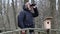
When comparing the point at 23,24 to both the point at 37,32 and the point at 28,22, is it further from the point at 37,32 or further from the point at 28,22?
the point at 37,32

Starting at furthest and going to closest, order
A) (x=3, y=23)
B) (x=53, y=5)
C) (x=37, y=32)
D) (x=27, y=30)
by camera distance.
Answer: (x=3, y=23) → (x=53, y=5) → (x=37, y=32) → (x=27, y=30)

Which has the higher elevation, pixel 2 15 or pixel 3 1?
pixel 3 1

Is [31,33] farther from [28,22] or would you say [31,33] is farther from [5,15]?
[5,15]

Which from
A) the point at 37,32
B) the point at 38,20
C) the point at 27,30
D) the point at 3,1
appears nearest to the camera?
the point at 27,30

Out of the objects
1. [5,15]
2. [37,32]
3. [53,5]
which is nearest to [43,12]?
[5,15]

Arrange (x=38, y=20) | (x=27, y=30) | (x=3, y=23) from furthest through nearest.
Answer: (x=3, y=23)
(x=38, y=20)
(x=27, y=30)

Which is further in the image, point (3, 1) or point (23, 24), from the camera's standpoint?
point (3, 1)

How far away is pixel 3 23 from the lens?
1418cm

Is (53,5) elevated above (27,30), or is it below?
above

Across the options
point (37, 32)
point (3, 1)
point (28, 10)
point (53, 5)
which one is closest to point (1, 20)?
point (3, 1)

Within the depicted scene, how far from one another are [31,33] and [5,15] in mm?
9403

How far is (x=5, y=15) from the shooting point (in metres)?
14.2

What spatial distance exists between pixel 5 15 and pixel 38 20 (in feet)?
8.84

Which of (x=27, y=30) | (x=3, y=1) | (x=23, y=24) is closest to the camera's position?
(x=23, y=24)
